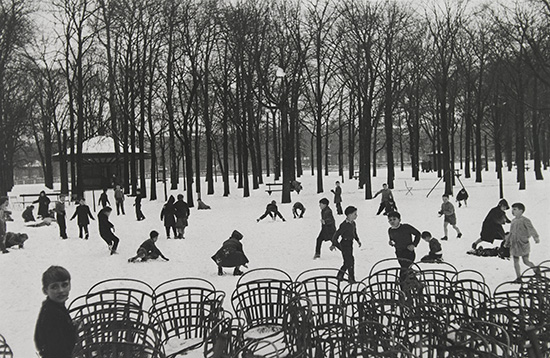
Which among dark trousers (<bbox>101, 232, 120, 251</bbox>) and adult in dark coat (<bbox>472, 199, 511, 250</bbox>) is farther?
dark trousers (<bbox>101, 232, 120, 251</bbox>)

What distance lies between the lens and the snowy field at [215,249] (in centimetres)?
1003

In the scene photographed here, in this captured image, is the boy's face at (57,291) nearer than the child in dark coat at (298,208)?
Yes

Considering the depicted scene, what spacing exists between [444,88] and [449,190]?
5.42 meters

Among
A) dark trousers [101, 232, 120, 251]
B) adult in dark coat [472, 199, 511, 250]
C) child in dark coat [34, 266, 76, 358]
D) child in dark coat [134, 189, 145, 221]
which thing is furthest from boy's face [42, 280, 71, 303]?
child in dark coat [134, 189, 145, 221]

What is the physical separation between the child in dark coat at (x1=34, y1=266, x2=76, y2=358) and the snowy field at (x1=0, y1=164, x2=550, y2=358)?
2816 millimetres

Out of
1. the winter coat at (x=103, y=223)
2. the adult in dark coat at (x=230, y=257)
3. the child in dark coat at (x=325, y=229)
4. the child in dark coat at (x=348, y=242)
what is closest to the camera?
the child in dark coat at (x=348, y=242)

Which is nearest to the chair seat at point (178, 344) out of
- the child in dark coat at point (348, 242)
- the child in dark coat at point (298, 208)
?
the child in dark coat at point (348, 242)

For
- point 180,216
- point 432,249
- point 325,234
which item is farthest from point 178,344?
point 180,216

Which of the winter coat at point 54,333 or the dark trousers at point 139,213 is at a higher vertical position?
the winter coat at point 54,333

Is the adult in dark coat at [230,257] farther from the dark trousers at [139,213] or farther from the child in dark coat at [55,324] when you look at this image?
the dark trousers at [139,213]

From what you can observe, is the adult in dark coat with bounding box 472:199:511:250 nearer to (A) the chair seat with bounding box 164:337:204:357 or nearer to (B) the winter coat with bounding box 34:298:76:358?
(A) the chair seat with bounding box 164:337:204:357

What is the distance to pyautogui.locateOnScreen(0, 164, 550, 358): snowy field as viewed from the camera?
32.9 ft

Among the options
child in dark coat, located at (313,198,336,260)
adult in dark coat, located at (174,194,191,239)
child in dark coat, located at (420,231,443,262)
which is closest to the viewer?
child in dark coat, located at (420,231,443,262)

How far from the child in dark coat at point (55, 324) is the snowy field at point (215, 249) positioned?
2.82 m
